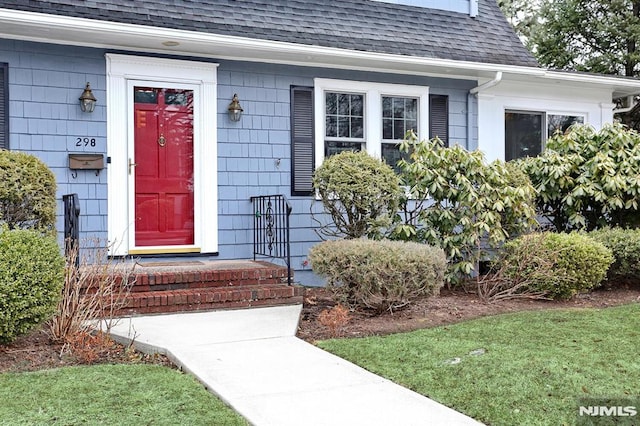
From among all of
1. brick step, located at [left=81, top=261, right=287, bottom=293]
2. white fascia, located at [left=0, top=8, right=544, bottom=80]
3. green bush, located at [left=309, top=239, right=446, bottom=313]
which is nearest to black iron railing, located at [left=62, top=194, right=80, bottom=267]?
brick step, located at [left=81, top=261, right=287, bottom=293]

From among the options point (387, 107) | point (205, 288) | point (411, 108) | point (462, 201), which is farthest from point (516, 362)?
point (411, 108)

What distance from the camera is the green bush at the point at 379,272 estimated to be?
16.9 feet

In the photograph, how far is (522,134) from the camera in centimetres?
916

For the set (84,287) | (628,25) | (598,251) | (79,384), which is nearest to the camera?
(79,384)

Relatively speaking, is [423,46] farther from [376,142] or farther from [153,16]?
[153,16]

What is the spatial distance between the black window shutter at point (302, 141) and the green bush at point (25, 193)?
306cm

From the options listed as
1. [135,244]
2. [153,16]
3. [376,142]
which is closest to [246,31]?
[153,16]

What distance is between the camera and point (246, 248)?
23.8 ft

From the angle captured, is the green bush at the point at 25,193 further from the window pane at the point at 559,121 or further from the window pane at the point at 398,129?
the window pane at the point at 559,121

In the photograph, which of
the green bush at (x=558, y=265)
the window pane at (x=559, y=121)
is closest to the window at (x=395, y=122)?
the green bush at (x=558, y=265)

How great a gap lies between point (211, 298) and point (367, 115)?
344cm

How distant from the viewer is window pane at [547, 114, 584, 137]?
9367 mm

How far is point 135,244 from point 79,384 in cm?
336

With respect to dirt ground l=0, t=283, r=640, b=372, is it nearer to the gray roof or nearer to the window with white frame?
the window with white frame
